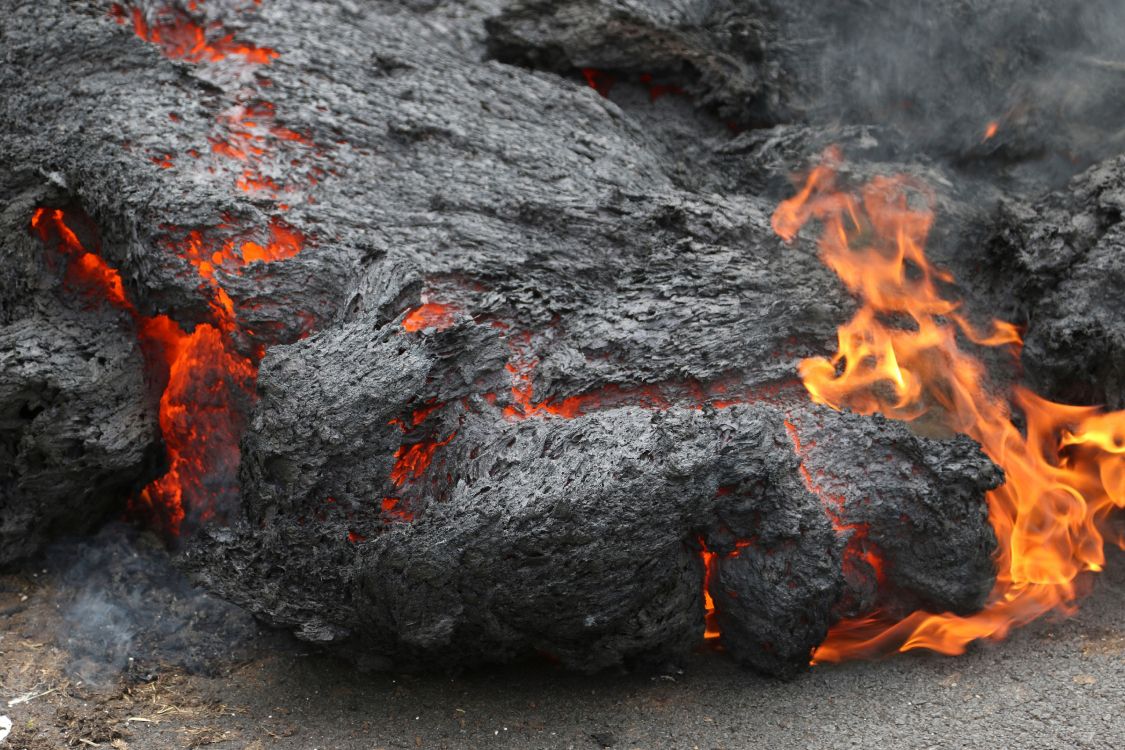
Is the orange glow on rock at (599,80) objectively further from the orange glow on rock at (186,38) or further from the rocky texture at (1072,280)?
the rocky texture at (1072,280)

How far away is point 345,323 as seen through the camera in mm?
3693

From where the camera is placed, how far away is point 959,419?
4.03 m

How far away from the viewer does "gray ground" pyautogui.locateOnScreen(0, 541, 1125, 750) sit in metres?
3.36

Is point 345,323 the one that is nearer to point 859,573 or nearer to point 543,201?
point 543,201

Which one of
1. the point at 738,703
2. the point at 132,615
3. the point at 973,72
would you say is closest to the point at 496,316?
the point at 738,703

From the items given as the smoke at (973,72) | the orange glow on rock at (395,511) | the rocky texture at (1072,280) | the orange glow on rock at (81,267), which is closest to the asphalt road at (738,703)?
the orange glow on rock at (395,511)

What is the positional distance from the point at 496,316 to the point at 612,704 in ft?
4.80

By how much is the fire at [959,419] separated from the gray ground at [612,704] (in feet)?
0.44

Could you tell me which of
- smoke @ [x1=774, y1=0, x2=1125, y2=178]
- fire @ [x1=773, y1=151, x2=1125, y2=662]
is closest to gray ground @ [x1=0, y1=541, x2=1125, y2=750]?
fire @ [x1=773, y1=151, x2=1125, y2=662]

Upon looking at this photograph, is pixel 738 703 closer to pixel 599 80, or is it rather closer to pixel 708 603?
pixel 708 603

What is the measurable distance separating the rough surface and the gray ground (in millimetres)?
159

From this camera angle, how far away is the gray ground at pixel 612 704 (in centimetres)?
336

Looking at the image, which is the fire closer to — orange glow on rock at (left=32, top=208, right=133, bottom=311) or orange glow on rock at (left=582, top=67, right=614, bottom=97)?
orange glow on rock at (left=582, top=67, right=614, bottom=97)

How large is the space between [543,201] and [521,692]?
191 cm
